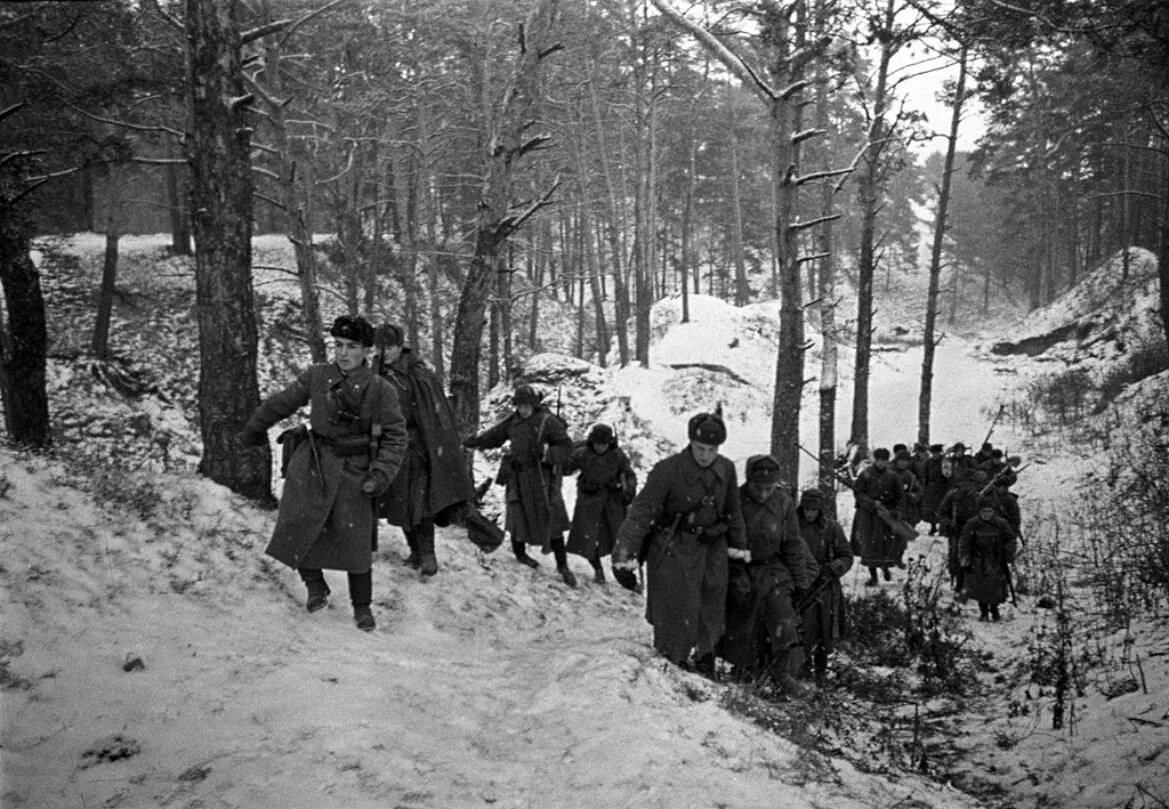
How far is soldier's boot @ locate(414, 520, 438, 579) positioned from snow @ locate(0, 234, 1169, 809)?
0.13 metres

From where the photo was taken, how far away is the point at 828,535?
7453 millimetres

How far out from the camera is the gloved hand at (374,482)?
496 centimetres

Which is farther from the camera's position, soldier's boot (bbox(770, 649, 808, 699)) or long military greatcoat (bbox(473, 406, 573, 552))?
long military greatcoat (bbox(473, 406, 573, 552))

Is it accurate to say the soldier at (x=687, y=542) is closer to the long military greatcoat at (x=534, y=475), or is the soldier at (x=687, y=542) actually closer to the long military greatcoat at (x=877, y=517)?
the long military greatcoat at (x=534, y=475)

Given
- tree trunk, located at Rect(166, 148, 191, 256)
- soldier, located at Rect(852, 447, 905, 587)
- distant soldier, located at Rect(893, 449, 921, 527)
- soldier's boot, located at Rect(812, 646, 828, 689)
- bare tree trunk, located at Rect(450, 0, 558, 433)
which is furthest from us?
tree trunk, located at Rect(166, 148, 191, 256)

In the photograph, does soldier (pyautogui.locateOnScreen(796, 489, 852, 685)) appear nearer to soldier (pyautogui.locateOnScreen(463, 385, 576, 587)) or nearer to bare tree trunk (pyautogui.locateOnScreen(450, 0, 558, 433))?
soldier (pyautogui.locateOnScreen(463, 385, 576, 587))

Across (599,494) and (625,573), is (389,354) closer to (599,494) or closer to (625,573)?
(625,573)

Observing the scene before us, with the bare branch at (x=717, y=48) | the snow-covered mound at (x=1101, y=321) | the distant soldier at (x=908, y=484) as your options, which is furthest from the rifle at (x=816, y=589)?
the snow-covered mound at (x=1101, y=321)

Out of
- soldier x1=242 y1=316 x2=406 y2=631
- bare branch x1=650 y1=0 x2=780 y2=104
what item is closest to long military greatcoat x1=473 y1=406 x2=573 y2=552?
soldier x1=242 y1=316 x2=406 y2=631

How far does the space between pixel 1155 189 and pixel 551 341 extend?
28.1 meters

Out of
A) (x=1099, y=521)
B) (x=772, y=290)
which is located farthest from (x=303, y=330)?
(x=772, y=290)

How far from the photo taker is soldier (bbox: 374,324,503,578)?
6.44 m

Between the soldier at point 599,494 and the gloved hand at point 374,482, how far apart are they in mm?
3836

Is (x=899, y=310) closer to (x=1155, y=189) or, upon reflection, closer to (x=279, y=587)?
(x=1155, y=189)
